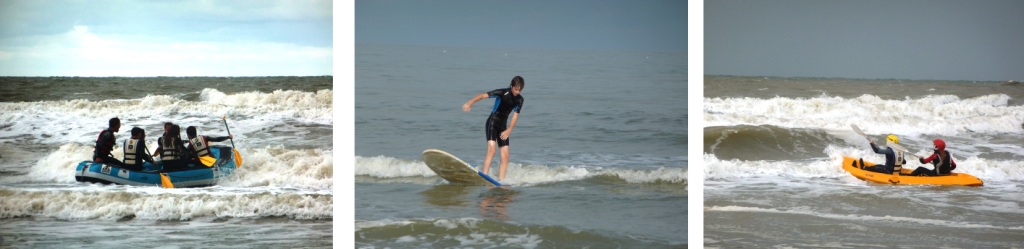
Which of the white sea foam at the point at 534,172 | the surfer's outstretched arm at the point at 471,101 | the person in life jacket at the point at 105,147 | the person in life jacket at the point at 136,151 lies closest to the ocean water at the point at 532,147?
the white sea foam at the point at 534,172

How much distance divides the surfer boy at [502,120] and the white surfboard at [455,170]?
0.16 feet

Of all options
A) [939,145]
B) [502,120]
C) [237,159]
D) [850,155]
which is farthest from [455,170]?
[939,145]

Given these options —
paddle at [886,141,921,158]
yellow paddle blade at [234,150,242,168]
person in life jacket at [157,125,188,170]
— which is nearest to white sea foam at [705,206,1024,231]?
paddle at [886,141,921,158]

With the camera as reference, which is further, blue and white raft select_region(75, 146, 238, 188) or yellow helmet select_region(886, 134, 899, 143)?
yellow helmet select_region(886, 134, 899, 143)

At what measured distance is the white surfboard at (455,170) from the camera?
5027mm

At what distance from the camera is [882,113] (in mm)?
5160

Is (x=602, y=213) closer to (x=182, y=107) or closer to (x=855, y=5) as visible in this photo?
(x=855, y=5)

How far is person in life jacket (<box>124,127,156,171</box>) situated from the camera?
181 inches

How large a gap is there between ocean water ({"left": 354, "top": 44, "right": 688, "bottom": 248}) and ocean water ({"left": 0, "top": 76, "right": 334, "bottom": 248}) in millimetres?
340

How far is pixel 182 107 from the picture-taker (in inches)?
186

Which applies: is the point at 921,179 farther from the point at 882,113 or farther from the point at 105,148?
the point at 105,148

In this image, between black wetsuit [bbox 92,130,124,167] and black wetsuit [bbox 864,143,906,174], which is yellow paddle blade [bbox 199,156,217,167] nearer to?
black wetsuit [bbox 92,130,124,167]

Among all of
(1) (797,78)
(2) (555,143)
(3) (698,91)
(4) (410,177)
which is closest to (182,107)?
(4) (410,177)

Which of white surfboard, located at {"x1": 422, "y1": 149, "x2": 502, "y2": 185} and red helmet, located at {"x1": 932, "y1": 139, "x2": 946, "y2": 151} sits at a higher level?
red helmet, located at {"x1": 932, "y1": 139, "x2": 946, "y2": 151}
